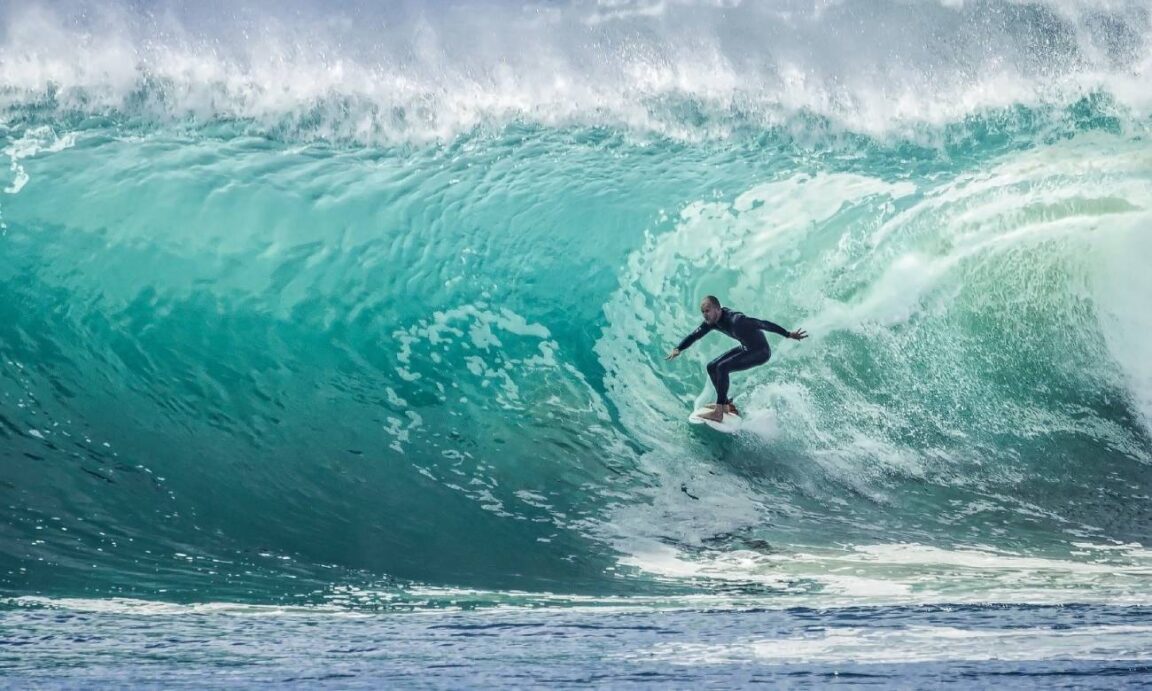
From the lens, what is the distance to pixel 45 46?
10383mm

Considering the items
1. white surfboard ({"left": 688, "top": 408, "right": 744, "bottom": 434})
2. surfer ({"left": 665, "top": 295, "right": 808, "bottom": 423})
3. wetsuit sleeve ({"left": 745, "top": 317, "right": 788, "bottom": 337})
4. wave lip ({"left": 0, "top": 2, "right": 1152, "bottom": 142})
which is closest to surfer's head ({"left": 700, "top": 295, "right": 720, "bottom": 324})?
surfer ({"left": 665, "top": 295, "right": 808, "bottom": 423})

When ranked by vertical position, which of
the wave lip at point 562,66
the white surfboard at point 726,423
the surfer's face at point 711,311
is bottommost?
the white surfboard at point 726,423

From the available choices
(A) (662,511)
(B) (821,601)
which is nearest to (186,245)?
(A) (662,511)

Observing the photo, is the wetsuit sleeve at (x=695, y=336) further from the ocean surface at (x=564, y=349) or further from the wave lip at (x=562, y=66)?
the wave lip at (x=562, y=66)

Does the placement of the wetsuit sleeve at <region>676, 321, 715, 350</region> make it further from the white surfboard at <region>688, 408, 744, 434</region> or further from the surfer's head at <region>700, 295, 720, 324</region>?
the white surfboard at <region>688, 408, 744, 434</region>

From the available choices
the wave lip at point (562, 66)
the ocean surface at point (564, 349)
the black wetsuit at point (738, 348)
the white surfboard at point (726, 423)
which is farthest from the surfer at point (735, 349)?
the wave lip at point (562, 66)

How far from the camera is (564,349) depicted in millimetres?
8594

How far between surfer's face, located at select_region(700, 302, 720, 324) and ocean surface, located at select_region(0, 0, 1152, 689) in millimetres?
809

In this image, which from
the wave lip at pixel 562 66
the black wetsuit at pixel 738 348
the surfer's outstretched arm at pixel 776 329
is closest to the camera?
the surfer's outstretched arm at pixel 776 329

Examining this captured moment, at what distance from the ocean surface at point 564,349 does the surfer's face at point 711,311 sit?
2.65 feet

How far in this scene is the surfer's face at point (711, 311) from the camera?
7.61 metres

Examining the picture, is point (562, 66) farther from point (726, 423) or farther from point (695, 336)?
point (726, 423)

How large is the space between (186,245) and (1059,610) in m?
6.58

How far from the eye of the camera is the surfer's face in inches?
300
